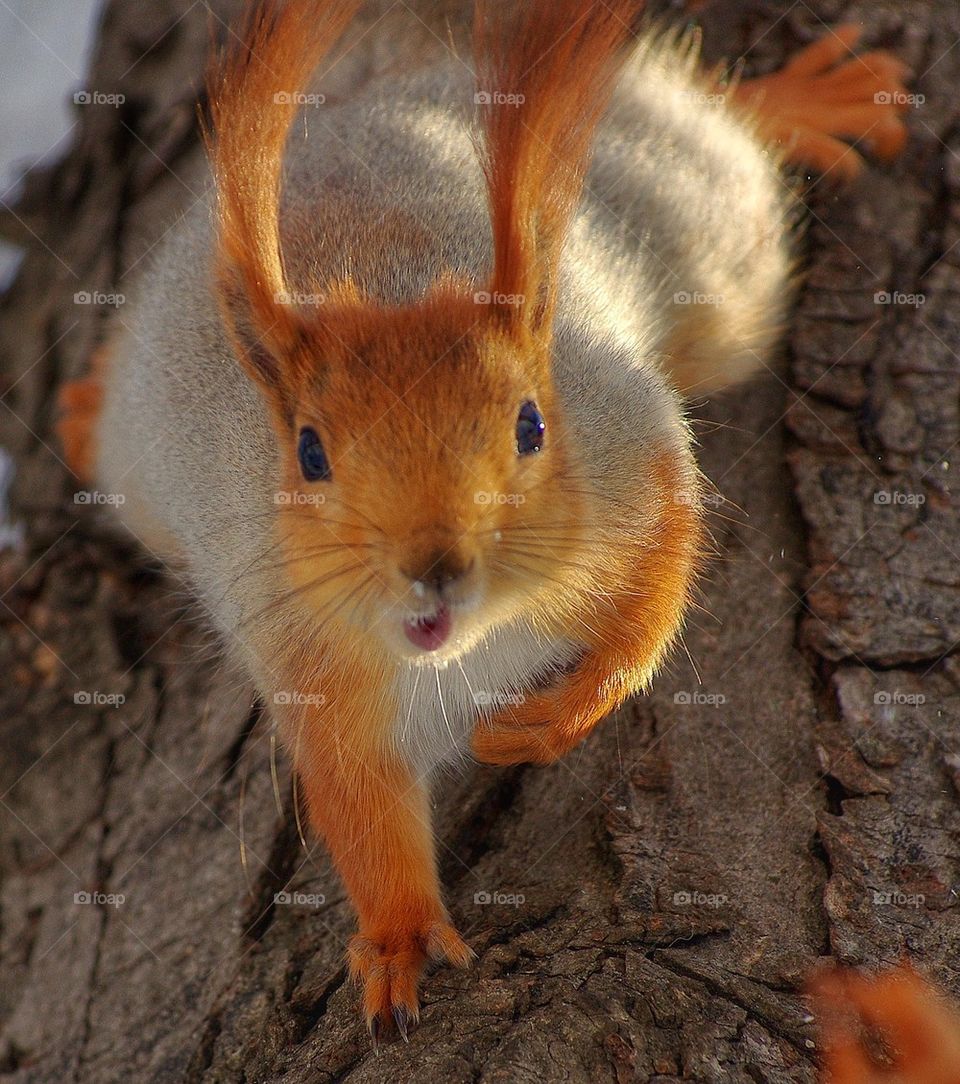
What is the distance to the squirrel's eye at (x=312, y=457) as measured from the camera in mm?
2127

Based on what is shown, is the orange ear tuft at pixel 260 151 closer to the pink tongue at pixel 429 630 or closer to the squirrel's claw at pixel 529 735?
the pink tongue at pixel 429 630

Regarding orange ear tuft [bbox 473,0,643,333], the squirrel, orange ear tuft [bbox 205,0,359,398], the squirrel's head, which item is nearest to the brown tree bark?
the squirrel

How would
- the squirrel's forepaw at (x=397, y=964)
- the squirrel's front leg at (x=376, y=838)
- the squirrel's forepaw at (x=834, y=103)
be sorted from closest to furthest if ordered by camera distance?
the squirrel's forepaw at (x=397, y=964), the squirrel's front leg at (x=376, y=838), the squirrel's forepaw at (x=834, y=103)

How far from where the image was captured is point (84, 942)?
2.75m

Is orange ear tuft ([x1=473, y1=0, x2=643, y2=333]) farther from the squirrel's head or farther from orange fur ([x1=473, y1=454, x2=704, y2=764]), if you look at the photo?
orange fur ([x1=473, y1=454, x2=704, y2=764])

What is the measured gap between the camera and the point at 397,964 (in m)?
2.21

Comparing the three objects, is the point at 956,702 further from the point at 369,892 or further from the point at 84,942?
the point at 84,942

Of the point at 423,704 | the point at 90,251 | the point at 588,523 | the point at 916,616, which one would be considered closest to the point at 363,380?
the point at 588,523

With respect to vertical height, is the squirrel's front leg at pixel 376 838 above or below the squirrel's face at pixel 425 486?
below

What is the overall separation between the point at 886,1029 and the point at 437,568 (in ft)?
3.22

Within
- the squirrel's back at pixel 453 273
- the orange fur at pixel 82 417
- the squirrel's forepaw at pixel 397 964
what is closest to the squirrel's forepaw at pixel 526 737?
the squirrel's back at pixel 453 273

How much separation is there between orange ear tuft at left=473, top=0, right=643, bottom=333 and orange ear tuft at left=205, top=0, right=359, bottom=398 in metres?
0.32

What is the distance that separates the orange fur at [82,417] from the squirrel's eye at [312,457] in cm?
179

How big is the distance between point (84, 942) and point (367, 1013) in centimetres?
99
